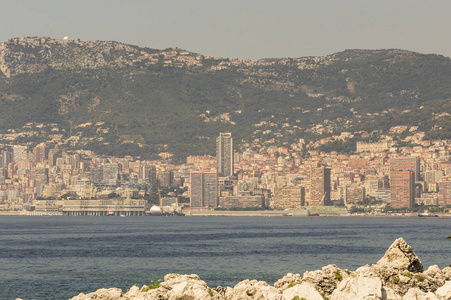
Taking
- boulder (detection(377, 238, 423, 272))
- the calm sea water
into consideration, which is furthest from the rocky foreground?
the calm sea water

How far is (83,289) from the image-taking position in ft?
201

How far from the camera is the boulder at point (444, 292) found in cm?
3052

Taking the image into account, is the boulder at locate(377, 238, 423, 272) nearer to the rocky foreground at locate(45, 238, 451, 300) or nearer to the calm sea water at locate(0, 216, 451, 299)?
the rocky foreground at locate(45, 238, 451, 300)

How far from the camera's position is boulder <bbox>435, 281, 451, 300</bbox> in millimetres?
30516

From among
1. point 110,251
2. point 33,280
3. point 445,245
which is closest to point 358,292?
point 33,280

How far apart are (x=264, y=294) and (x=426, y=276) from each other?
7.38m

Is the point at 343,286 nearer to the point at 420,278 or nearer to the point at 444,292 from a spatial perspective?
the point at 444,292

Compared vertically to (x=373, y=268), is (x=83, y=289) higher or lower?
lower

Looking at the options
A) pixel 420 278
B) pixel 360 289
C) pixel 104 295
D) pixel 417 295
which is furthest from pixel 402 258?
pixel 104 295

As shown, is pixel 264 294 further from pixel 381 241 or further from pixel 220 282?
Answer: pixel 381 241

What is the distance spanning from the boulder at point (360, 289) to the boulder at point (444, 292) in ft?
9.70

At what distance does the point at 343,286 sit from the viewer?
2939cm

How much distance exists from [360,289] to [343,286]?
0.83 meters

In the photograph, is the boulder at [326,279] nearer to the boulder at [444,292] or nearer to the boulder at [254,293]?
the boulder at [254,293]
